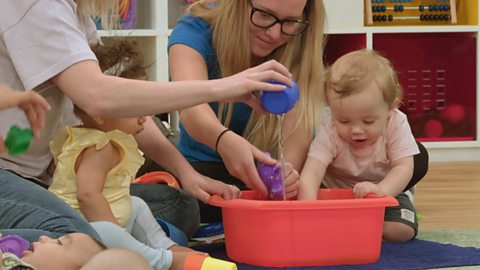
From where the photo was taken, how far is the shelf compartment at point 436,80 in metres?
3.41

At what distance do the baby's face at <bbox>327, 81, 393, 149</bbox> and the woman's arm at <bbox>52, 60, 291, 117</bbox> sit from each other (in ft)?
1.49

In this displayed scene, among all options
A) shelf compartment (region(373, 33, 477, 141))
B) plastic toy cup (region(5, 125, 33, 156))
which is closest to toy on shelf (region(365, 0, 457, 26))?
shelf compartment (region(373, 33, 477, 141))

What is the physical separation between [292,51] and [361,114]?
0.20 metres

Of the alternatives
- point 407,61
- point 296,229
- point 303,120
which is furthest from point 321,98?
point 407,61

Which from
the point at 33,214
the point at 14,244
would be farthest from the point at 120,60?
the point at 14,244

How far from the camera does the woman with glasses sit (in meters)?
1.81

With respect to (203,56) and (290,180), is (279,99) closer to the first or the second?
(290,180)

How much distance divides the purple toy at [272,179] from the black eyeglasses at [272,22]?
299 millimetres

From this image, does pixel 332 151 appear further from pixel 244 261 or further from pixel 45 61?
pixel 45 61

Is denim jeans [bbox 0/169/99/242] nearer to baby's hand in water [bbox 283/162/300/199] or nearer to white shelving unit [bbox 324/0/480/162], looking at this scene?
baby's hand in water [bbox 283/162/300/199]

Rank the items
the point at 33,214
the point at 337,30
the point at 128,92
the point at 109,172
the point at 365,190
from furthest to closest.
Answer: the point at 337,30, the point at 365,190, the point at 109,172, the point at 128,92, the point at 33,214

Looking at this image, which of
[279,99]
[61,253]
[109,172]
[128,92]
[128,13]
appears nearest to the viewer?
[61,253]

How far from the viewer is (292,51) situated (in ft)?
6.24

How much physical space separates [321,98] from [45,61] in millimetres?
689
